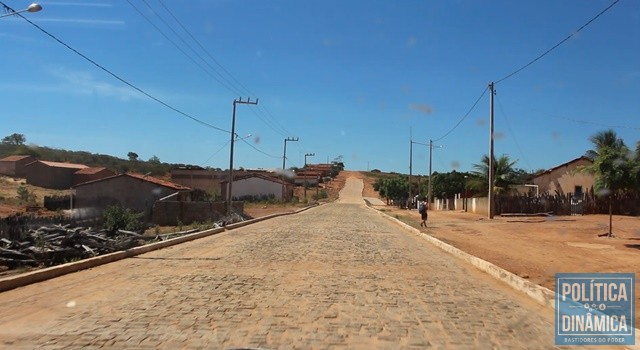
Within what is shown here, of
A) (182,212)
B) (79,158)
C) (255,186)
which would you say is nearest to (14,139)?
(79,158)

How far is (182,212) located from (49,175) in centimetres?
3574

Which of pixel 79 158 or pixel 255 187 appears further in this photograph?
pixel 79 158

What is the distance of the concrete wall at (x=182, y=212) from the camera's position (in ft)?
123

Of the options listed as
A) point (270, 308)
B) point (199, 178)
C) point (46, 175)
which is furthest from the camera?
point (199, 178)

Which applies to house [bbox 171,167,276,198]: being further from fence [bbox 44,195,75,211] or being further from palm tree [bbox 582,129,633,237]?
palm tree [bbox 582,129,633,237]

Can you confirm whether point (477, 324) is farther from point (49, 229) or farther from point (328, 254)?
point (49, 229)

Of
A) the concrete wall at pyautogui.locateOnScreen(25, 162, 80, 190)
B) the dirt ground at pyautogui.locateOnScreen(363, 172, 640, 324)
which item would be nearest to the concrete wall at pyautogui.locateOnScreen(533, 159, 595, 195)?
the dirt ground at pyautogui.locateOnScreen(363, 172, 640, 324)

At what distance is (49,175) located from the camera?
65938 mm

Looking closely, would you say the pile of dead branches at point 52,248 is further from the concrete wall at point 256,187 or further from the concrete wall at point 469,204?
the concrete wall at point 256,187

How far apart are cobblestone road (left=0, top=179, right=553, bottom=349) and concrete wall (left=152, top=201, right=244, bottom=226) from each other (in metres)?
23.5

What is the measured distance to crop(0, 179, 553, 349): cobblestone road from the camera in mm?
6473

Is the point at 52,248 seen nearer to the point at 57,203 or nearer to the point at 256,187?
the point at 57,203

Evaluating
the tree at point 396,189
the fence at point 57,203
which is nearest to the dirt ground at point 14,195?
the fence at point 57,203

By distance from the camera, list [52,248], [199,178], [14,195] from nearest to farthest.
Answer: [52,248]
[14,195]
[199,178]
